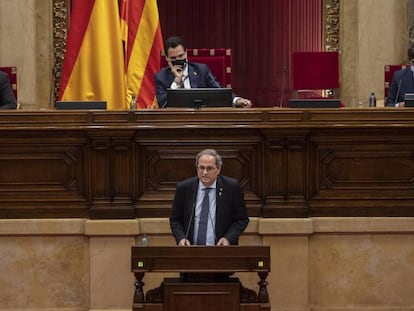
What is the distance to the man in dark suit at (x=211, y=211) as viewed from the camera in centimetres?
589

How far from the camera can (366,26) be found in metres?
10.5

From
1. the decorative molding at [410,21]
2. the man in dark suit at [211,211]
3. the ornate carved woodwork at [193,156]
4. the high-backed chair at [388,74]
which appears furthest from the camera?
the decorative molding at [410,21]

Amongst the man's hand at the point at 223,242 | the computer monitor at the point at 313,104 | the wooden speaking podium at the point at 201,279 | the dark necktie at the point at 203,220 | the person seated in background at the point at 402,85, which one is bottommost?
the wooden speaking podium at the point at 201,279

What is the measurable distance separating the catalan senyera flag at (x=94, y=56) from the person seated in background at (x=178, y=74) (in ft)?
2.05

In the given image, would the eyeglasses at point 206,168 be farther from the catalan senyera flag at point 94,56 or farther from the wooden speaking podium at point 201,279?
the catalan senyera flag at point 94,56

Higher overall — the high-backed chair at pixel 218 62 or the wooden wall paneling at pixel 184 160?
the high-backed chair at pixel 218 62

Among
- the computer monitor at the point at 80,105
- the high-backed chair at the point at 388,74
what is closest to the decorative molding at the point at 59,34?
the high-backed chair at the point at 388,74

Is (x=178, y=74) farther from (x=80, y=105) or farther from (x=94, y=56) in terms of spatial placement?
(x=80, y=105)

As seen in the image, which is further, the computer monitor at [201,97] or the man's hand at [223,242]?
the computer monitor at [201,97]

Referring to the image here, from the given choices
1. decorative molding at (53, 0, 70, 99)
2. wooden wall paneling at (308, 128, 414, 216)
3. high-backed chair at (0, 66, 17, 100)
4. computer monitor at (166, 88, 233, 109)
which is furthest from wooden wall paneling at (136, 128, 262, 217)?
decorative molding at (53, 0, 70, 99)

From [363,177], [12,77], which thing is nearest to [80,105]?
[363,177]

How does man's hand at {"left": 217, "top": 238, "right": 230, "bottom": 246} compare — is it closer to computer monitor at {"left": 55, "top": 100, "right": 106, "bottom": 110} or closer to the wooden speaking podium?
the wooden speaking podium

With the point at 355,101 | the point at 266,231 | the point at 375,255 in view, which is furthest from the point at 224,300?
the point at 355,101

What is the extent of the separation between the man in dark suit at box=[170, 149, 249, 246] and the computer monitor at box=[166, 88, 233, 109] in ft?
3.48
